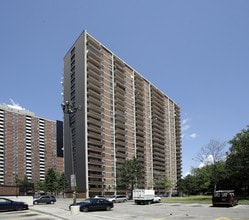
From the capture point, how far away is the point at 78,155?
12000 cm

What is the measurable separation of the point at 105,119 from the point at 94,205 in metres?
94.8

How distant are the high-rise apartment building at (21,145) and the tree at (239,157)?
112750 millimetres

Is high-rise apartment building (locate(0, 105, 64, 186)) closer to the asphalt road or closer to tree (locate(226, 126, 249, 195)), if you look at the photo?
tree (locate(226, 126, 249, 195))

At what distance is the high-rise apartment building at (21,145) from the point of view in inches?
7032

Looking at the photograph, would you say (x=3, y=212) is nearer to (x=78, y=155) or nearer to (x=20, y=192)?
(x=20, y=192)

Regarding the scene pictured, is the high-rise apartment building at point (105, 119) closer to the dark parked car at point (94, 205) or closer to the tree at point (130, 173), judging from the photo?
the tree at point (130, 173)

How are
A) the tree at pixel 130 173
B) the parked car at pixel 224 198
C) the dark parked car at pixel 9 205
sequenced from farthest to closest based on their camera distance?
1. the tree at pixel 130 173
2. the parked car at pixel 224 198
3. the dark parked car at pixel 9 205

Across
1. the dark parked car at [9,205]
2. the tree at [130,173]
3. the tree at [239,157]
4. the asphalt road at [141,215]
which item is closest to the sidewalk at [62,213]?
the asphalt road at [141,215]

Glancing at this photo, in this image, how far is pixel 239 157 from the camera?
6706 centimetres

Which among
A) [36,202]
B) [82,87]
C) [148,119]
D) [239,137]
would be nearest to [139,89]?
[148,119]

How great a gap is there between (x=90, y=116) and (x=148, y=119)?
4749 cm

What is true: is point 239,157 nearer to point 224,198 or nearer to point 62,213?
point 224,198

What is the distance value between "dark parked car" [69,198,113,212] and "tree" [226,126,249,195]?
115 ft

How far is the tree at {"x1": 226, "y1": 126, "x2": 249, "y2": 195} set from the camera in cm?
6562
